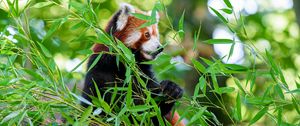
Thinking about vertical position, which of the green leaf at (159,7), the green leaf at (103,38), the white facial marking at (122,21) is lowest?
the white facial marking at (122,21)

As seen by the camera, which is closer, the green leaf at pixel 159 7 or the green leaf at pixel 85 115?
the green leaf at pixel 85 115

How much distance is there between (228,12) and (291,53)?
5336 millimetres

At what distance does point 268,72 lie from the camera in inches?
109

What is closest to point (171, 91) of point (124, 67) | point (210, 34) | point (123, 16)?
point (124, 67)

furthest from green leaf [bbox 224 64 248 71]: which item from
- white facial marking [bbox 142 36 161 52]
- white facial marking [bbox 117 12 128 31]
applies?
white facial marking [bbox 117 12 128 31]

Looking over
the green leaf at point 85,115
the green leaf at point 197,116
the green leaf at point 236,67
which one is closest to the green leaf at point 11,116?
the green leaf at point 85,115

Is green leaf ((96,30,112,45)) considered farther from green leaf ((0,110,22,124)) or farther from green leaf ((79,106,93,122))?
green leaf ((0,110,22,124))

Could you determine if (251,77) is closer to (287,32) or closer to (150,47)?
(150,47)

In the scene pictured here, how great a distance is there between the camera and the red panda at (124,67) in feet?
11.0

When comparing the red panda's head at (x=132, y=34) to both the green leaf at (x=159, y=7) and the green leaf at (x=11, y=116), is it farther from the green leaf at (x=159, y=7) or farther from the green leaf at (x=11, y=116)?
the green leaf at (x=11, y=116)

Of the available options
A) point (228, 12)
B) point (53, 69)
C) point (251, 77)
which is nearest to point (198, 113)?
point (251, 77)

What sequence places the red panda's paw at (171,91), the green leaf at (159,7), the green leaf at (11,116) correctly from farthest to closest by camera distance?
the red panda's paw at (171,91), the green leaf at (159,7), the green leaf at (11,116)

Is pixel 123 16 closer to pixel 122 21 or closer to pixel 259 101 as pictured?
pixel 122 21

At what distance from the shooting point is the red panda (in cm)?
335
